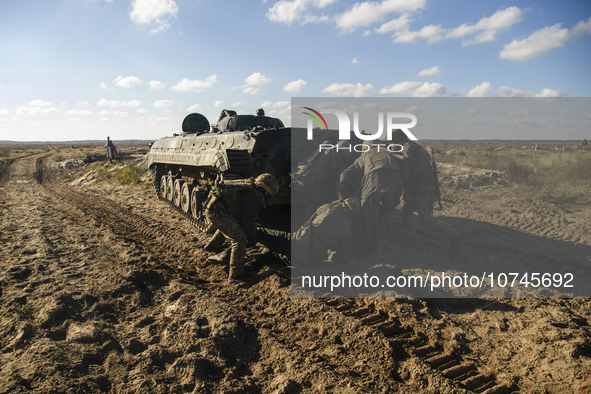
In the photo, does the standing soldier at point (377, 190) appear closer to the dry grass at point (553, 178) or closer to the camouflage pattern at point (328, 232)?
the camouflage pattern at point (328, 232)

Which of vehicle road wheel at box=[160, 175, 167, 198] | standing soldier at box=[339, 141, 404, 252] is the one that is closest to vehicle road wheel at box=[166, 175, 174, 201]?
vehicle road wheel at box=[160, 175, 167, 198]

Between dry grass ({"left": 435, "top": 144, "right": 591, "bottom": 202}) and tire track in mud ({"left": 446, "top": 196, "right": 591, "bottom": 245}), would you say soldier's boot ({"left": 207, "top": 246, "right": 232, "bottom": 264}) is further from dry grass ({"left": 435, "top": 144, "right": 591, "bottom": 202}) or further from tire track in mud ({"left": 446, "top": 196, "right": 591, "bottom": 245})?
dry grass ({"left": 435, "top": 144, "right": 591, "bottom": 202})

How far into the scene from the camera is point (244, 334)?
10.1 feet

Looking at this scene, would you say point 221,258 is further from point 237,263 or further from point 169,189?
point 169,189

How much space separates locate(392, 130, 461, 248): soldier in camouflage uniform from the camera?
5.89 meters

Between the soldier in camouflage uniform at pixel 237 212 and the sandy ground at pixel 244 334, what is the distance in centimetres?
39

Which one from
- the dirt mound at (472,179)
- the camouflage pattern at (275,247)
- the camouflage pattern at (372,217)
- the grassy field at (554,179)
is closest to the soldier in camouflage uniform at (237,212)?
the camouflage pattern at (275,247)

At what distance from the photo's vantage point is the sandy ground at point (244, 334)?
2467mm

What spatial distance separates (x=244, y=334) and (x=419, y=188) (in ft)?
13.7

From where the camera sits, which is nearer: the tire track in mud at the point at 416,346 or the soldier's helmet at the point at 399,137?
the tire track in mud at the point at 416,346

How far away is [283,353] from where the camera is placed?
279 cm

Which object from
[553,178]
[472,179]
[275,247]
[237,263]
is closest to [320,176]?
[275,247]

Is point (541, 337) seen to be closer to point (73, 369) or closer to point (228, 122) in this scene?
point (73, 369)

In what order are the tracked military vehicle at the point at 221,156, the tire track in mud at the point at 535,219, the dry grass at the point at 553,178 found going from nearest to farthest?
1. the tire track in mud at the point at 535,219
2. the tracked military vehicle at the point at 221,156
3. the dry grass at the point at 553,178
